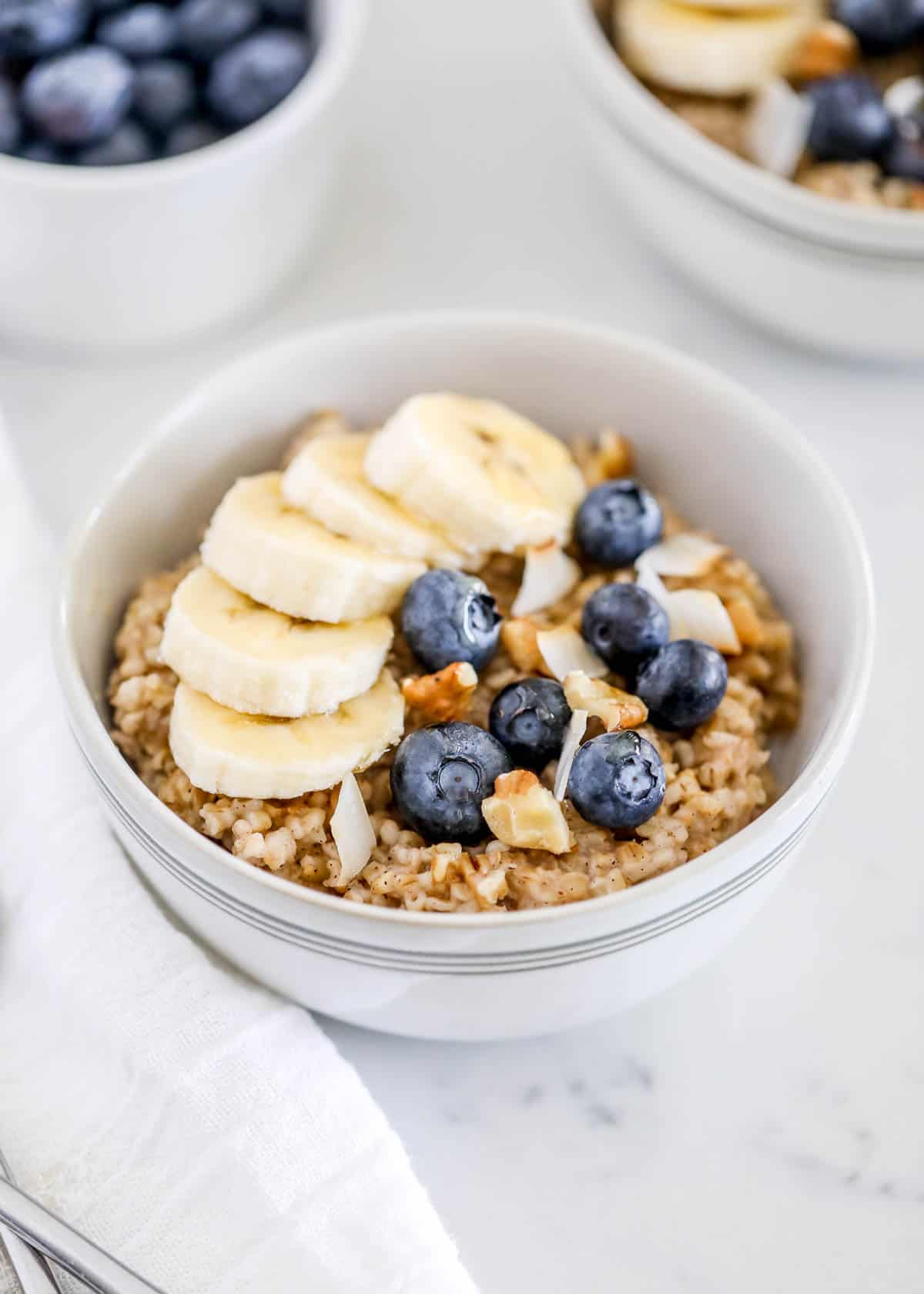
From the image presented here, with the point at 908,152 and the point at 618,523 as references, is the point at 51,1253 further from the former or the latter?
the point at 908,152

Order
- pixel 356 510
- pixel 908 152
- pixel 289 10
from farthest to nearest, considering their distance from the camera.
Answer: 1. pixel 289 10
2. pixel 908 152
3. pixel 356 510

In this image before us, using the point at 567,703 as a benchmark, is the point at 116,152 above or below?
above

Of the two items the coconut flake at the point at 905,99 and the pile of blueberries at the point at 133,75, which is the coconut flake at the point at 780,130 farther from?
the pile of blueberries at the point at 133,75

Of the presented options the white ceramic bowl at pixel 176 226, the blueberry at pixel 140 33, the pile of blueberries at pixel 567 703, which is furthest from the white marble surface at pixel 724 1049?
the blueberry at pixel 140 33

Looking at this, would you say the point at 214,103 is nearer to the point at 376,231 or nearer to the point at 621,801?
the point at 376,231

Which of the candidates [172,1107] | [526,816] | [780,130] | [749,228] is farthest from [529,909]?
[780,130]

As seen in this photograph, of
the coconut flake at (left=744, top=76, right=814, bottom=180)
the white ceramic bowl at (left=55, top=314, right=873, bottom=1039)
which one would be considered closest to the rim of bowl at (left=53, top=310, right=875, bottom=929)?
the white ceramic bowl at (left=55, top=314, right=873, bottom=1039)
